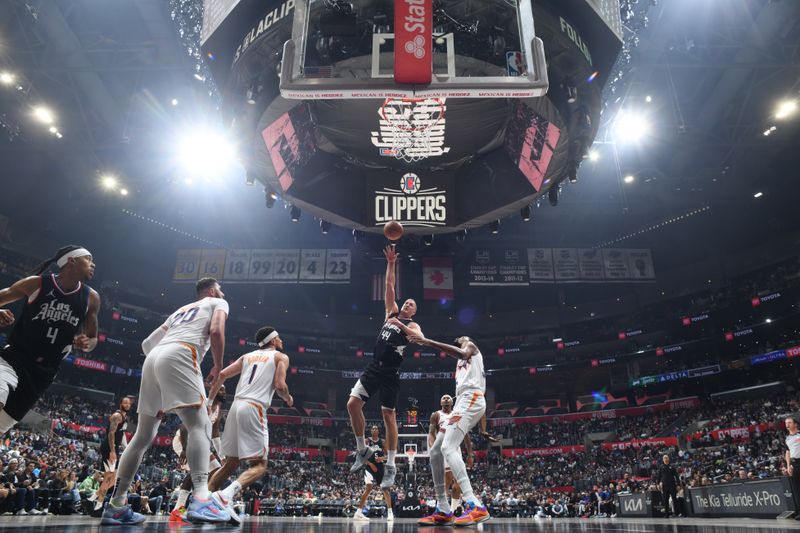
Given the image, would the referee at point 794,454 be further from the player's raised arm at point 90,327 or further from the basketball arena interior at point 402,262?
the player's raised arm at point 90,327

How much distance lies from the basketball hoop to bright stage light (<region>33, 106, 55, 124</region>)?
16.8m

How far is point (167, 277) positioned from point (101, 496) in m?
30.8

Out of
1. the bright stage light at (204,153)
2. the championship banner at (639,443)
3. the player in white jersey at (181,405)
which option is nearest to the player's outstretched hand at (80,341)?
the player in white jersey at (181,405)

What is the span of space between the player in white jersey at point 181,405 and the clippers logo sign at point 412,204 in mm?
5622

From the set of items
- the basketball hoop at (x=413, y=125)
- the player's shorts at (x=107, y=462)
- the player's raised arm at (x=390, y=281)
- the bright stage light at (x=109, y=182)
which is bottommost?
the player's shorts at (x=107, y=462)

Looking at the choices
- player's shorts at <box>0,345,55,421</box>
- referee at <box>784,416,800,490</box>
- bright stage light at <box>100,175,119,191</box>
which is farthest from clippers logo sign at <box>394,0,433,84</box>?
bright stage light at <box>100,175,119,191</box>

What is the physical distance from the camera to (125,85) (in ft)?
60.6

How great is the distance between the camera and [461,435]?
19.7 feet

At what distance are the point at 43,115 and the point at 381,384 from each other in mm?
19776

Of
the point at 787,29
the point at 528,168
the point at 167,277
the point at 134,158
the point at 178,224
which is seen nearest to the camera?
the point at 528,168

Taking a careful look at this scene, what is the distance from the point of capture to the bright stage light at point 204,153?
69.0 ft

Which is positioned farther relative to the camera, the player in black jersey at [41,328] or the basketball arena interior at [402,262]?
the basketball arena interior at [402,262]

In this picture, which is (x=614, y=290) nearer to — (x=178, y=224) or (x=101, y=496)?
(x=178, y=224)

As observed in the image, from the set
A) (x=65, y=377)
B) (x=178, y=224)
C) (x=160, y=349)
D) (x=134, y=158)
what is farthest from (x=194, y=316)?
(x=65, y=377)
